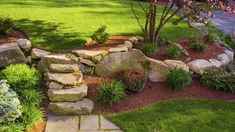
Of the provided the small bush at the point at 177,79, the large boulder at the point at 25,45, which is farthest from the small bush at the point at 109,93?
the large boulder at the point at 25,45

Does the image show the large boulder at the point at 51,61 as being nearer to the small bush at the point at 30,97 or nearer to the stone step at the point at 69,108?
the small bush at the point at 30,97

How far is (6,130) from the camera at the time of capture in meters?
6.75

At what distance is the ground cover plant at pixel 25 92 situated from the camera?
7.18 metres

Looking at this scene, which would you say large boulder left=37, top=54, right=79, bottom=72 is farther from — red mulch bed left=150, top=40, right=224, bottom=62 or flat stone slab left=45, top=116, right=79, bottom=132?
red mulch bed left=150, top=40, right=224, bottom=62

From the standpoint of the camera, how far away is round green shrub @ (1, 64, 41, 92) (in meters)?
8.02

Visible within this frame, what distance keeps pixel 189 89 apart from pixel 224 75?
971mm

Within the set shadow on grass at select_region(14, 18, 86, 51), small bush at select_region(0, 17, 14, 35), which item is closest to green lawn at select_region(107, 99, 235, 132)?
shadow on grass at select_region(14, 18, 86, 51)

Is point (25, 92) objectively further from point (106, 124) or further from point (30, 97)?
point (106, 124)

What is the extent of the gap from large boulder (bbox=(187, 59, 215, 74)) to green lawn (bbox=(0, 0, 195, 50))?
6.91 ft

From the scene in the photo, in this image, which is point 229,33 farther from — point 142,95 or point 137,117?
point 137,117

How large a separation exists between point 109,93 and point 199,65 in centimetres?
290

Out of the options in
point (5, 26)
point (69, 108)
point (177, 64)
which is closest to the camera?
point (69, 108)

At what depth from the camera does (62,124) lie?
7.56m

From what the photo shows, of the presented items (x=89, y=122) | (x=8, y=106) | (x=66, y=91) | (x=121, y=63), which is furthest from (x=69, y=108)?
(x=121, y=63)
